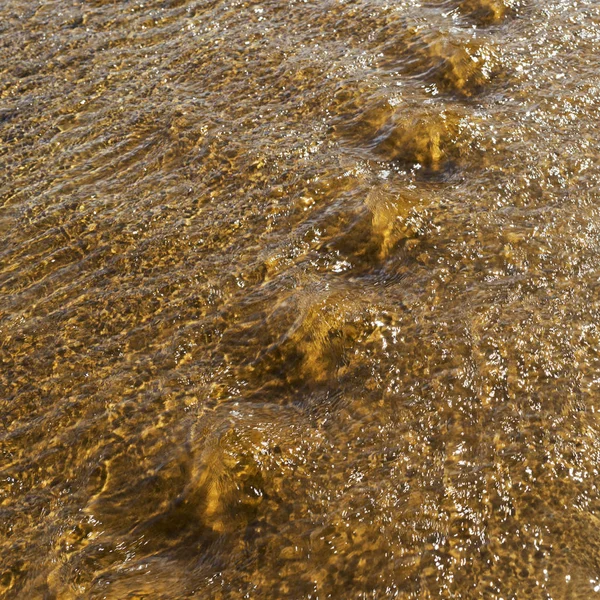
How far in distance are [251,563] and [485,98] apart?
340cm

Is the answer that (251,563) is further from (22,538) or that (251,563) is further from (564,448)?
(564,448)

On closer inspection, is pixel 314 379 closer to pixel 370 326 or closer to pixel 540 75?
pixel 370 326

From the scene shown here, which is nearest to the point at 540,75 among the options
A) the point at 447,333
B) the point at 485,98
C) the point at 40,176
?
the point at 485,98

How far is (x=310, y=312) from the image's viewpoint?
11.0 feet

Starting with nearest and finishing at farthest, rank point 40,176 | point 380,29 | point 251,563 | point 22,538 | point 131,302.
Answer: point 251,563, point 22,538, point 131,302, point 40,176, point 380,29

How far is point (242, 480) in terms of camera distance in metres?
2.79

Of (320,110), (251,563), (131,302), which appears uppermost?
(320,110)

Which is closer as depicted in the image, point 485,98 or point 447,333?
point 447,333

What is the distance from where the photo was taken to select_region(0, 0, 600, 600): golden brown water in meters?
2.57

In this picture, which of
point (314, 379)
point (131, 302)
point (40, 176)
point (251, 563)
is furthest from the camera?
point (40, 176)

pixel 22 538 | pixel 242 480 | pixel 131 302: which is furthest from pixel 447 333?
pixel 22 538

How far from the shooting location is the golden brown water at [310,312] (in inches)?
101

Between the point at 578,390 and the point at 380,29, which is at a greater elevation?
the point at 380,29

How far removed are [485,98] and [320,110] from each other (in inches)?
44.0
